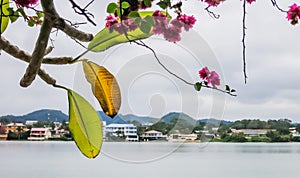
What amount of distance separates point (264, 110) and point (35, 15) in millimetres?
652

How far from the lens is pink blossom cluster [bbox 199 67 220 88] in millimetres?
507

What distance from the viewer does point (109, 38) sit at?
1.46ft

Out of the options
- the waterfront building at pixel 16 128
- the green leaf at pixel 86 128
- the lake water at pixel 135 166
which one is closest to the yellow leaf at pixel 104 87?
the green leaf at pixel 86 128

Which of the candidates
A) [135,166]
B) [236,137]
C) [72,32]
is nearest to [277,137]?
[236,137]

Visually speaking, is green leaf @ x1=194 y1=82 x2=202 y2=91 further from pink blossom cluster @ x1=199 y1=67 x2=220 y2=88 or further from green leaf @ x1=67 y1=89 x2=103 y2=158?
green leaf @ x1=67 y1=89 x2=103 y2=158

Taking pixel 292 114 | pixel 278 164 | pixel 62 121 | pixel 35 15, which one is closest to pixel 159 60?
pixel 35 15

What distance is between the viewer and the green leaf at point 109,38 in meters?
0.44

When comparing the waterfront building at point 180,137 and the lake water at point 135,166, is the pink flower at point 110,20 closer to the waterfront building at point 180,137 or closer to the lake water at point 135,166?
the waterfront building at point 180,137

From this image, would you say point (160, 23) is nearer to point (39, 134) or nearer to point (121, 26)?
point (121, 26)

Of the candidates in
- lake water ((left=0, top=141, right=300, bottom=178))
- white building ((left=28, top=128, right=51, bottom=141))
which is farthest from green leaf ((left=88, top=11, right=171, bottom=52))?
lake water ((left=0, top=141, right=300, bottom=178))

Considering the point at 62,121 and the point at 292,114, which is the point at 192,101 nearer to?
the point at 62,121

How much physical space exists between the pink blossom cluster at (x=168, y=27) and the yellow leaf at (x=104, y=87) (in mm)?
68

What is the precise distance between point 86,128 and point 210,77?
0.52 feet

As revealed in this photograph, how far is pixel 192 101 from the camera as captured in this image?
0.48m
